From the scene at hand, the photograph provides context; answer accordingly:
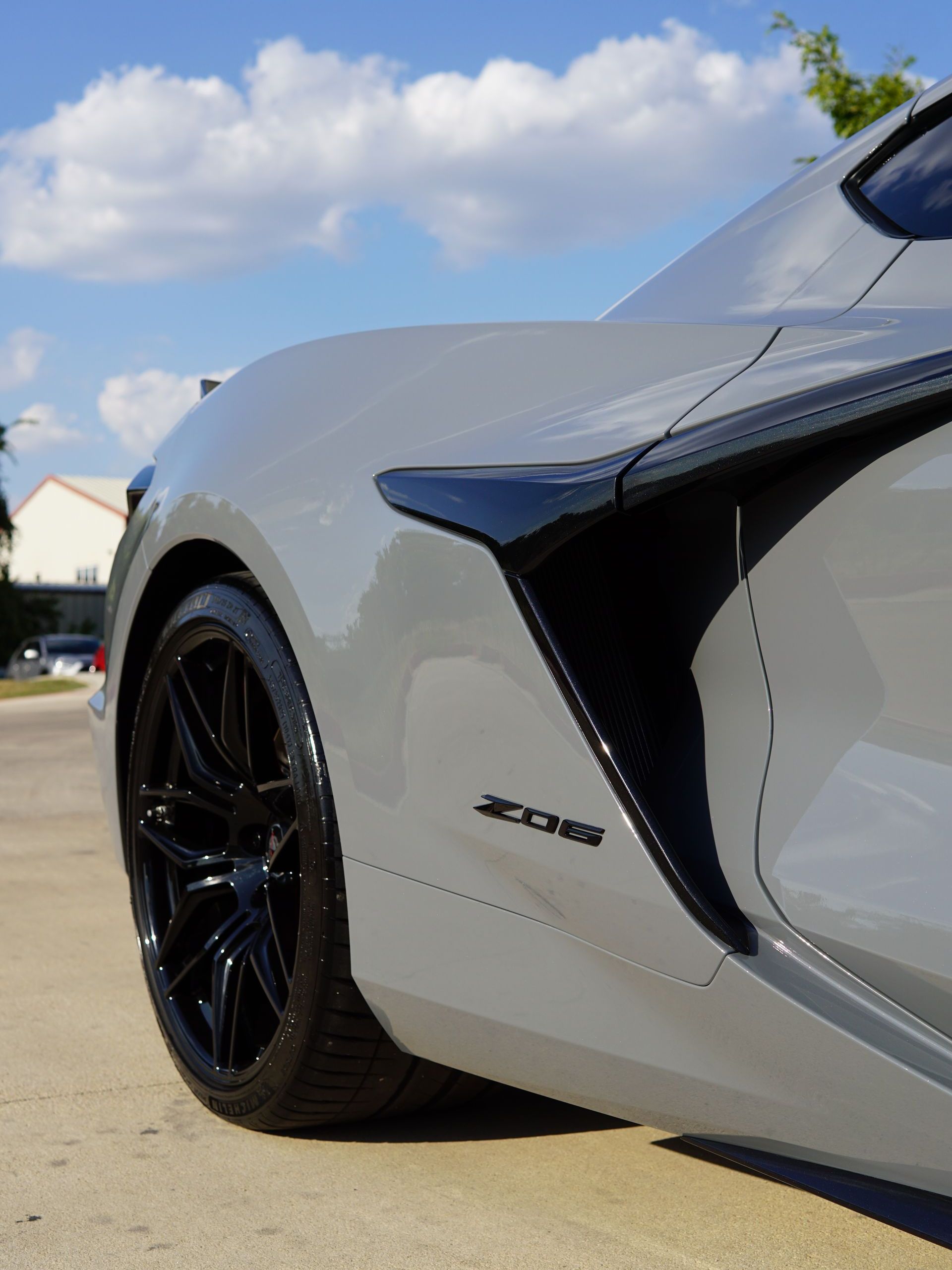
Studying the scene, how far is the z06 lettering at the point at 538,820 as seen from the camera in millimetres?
1415

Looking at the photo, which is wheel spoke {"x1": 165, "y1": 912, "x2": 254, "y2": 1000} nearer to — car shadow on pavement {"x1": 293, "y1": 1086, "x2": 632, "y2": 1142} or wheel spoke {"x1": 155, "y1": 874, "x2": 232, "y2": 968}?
wheel spoke {"x1": 155, "y1": 874, "x2": 232, "y2": 968}

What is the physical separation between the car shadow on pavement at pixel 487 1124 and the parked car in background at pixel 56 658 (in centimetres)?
2531

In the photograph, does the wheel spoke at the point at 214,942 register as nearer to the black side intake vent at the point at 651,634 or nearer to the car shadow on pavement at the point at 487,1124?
the car shadow on pavement at the point at 487,1124

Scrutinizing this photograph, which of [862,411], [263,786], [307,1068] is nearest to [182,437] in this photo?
[263,786]

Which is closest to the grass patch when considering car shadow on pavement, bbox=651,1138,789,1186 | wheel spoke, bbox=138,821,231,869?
wheel spoke, bbox=138,821,231,869

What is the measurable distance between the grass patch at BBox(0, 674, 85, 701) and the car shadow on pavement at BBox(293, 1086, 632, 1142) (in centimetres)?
1655

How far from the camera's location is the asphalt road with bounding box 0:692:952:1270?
64.6 inches

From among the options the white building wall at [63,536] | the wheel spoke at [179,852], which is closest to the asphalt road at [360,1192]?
the wheel spoke at [179,852]

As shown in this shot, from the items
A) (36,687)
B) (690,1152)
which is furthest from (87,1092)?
(36,687)

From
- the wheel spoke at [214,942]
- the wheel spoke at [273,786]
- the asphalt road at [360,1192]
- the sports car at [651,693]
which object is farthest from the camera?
the wheel spoke at [214,942]

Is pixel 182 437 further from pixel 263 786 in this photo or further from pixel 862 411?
pixel 862 411

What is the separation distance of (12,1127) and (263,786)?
0.69m

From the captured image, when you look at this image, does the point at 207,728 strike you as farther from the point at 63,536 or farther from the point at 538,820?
the point at 63,536

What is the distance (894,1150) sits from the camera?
4.02 feet
